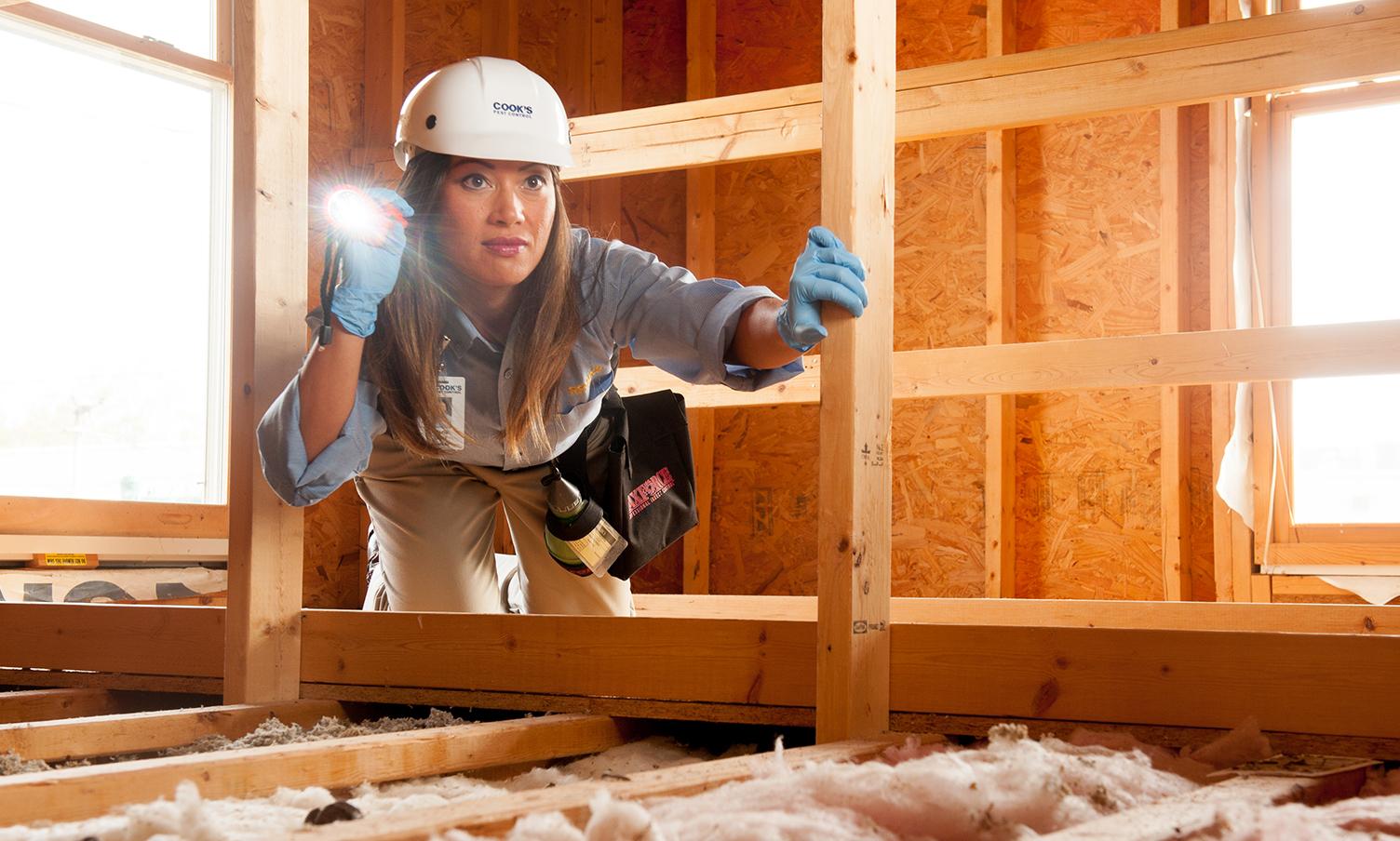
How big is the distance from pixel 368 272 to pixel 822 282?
70 cm

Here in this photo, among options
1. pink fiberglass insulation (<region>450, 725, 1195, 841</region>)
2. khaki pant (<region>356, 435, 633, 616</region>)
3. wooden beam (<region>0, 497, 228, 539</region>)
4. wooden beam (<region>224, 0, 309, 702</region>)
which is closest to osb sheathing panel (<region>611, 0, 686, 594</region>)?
wooden beam (<region>0, 497, 228, 539</region>)

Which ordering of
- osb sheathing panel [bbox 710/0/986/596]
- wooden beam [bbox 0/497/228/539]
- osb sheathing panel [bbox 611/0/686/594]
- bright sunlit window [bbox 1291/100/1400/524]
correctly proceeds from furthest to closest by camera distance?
osb sheathing panel [bbox 611/0/686/594] → osb sheathing panel [bbox 710/0/986/596] → bright sunlit window [bbox 1291/100/1400/524] → wooden beam [bbox 0/497/228/539]

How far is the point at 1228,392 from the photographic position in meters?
4.52

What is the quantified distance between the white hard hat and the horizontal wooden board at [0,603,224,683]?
87 centimetres

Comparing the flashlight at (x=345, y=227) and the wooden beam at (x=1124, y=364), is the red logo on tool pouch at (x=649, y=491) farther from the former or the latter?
the flashlight at (x=345, y=227)

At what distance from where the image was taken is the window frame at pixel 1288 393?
4.27 meters

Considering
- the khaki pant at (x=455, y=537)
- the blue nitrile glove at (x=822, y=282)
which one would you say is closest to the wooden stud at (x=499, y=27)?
the khaki pant at (x=455, y=537)

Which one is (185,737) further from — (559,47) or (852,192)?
(559,47)

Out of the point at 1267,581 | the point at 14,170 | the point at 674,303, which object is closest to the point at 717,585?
the point at 1267,581

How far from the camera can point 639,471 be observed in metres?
2.46

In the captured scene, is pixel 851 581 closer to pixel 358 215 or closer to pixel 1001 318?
pixel 358 215

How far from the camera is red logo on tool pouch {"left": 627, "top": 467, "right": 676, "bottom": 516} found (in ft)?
7.96

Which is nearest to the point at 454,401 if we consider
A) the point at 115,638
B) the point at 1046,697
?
the point at 115,638

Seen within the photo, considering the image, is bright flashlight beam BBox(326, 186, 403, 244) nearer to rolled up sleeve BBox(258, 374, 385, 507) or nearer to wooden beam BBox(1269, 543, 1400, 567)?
rolled up sleeve BBox(258, 374, 385, 507)
